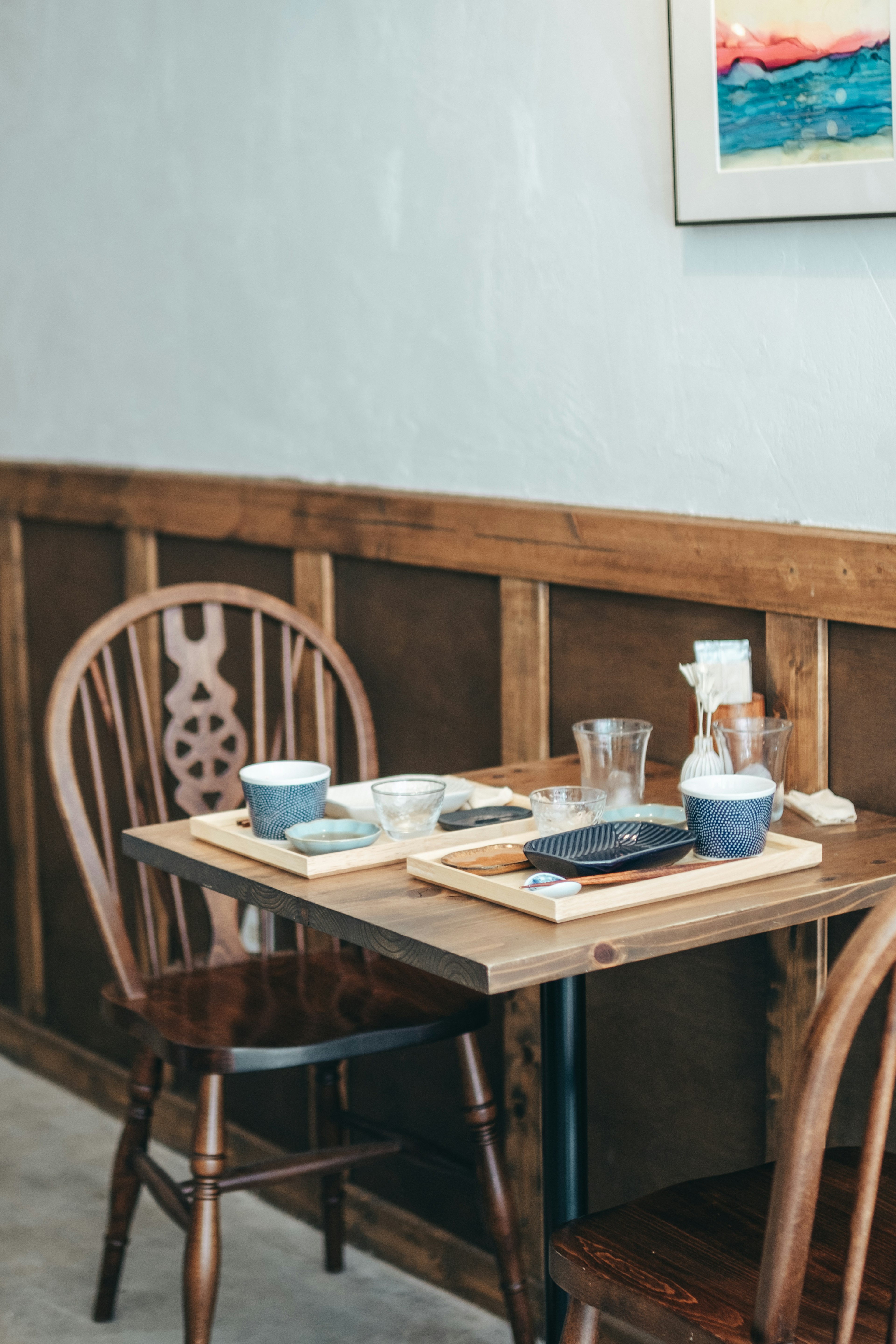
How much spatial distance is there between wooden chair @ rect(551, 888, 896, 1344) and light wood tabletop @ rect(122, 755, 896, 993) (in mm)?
165

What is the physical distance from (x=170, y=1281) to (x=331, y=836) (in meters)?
1.18

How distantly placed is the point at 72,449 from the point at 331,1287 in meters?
1.65

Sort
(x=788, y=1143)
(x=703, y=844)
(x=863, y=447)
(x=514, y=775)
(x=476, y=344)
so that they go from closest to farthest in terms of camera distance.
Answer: (x=788, y=1143) < (x=703, y=844) < (x=863, y=447) < (x=514, y=775) < (x=476, y=344)

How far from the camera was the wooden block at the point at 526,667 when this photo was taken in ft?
7.21

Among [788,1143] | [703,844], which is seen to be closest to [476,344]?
[703,844]

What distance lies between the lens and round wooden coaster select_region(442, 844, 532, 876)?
1.53 meters

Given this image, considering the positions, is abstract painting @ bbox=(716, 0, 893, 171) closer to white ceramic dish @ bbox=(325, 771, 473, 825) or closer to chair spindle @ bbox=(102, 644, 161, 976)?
white ceramic dish @ bbox=(325, 771, 473, 825)

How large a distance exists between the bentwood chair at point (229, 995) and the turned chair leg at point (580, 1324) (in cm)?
54

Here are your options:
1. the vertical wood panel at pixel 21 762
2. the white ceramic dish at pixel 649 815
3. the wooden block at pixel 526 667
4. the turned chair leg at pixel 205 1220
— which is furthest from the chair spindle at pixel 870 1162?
the vertical wood panel at pixel 21 762

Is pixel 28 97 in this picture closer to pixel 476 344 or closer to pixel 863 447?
pixel 476 344

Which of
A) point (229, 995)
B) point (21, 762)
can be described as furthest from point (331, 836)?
point (21, 762)

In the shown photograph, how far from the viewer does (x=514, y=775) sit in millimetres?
1957

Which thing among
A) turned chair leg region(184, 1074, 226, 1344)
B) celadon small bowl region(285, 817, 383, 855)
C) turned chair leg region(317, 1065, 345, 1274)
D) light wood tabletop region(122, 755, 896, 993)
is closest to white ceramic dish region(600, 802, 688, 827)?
light wood tabletop region(122, 755, 896, 993)

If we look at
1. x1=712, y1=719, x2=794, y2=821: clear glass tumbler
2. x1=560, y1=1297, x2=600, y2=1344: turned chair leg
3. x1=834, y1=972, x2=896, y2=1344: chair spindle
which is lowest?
x1=560, y1=1297, x2=600, y2=1344: turned chair leg
